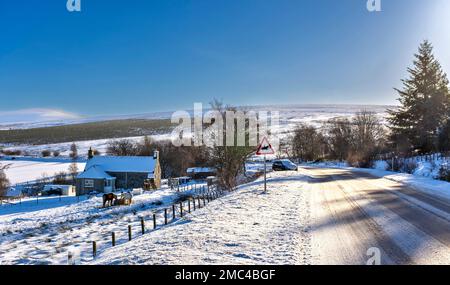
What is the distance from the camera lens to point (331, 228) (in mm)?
9852

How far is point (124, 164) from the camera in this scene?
209ft

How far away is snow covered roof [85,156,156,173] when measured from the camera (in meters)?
62.1

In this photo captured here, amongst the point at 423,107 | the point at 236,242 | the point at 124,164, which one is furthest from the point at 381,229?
the point at 124,164

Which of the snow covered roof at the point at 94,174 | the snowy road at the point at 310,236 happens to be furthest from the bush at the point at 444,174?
the snow covered roof at the point at 94,174

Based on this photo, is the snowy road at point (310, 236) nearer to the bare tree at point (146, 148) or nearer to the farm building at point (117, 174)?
the farm building at point (117, 174)

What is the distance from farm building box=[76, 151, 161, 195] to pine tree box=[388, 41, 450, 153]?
37888mm

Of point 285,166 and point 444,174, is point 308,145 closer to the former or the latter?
point 285,166

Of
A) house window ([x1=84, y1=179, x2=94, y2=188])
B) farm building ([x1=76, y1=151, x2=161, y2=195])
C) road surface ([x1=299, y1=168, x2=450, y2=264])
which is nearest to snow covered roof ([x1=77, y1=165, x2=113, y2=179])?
farm building ([x1=76, y1=151, x2=161, y2=195])

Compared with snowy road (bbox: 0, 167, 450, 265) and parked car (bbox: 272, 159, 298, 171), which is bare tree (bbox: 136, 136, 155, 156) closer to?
parked car (bbox: 272, 159, 298, 171)

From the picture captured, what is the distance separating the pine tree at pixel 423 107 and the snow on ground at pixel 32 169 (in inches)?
3194

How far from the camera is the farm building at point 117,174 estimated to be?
5947cm

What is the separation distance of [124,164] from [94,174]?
5.83m
